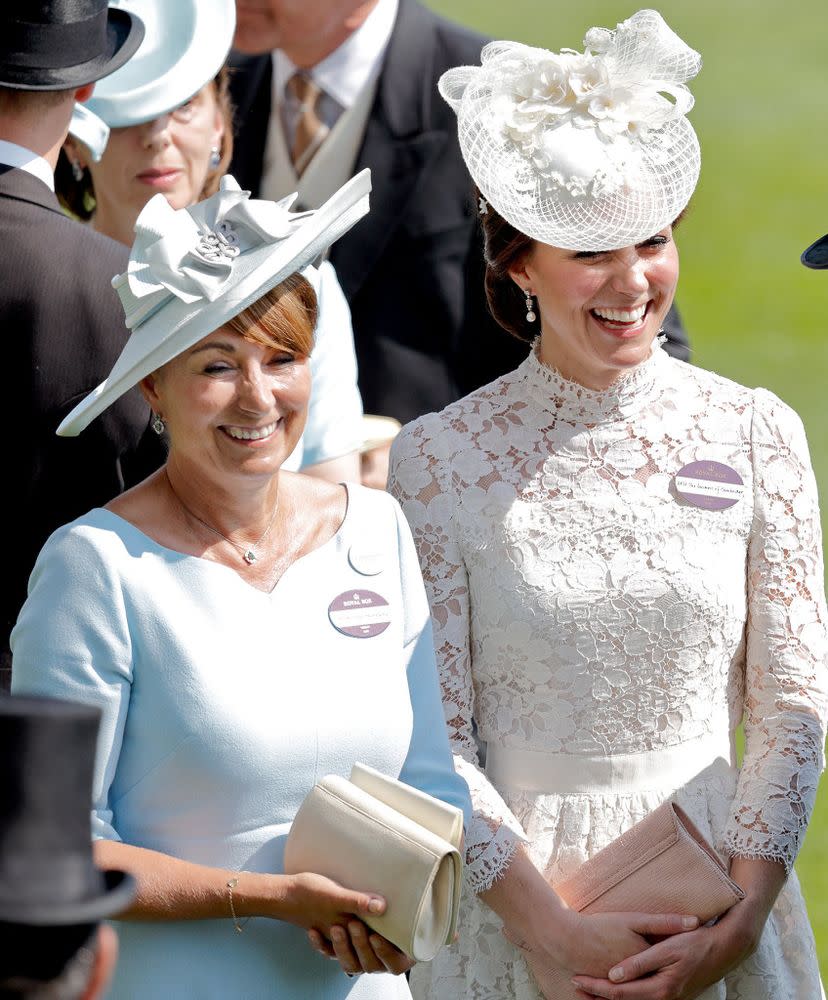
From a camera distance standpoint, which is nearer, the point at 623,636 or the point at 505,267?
the point at 623,636

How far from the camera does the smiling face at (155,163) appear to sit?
4.88m

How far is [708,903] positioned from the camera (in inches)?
133

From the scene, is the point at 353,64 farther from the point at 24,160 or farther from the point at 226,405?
the point at 226,405

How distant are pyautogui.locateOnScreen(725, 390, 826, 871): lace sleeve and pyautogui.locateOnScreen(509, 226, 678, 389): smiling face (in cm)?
31

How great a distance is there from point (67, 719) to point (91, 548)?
103 cm

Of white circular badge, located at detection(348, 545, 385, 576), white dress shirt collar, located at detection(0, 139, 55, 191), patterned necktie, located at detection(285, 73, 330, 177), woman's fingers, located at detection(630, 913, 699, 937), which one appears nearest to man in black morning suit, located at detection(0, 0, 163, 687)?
white dress shirt collar, located at detection(0, 139, 55, 191)

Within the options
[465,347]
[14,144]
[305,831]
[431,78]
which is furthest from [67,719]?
[431,78]

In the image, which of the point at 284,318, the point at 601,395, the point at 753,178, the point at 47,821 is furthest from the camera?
the point at 753,178

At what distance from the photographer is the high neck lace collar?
372 centimetres

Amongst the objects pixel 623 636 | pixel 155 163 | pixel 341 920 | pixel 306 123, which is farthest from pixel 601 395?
pixel 306 123

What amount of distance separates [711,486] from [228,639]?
3.49ft

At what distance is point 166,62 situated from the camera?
486cm

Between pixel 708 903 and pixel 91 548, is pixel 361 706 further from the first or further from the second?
pixel 708 903

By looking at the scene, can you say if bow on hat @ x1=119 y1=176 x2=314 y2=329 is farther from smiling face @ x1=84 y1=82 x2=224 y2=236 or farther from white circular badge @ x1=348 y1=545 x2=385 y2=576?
smiling face @ x1=84 y1=82 x2=224 y2=236
